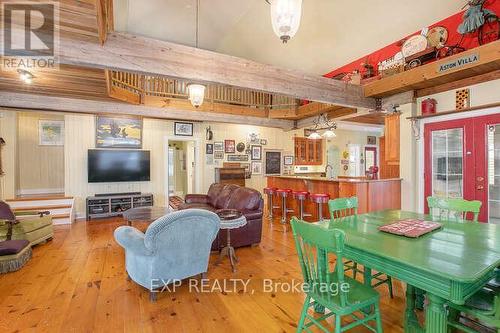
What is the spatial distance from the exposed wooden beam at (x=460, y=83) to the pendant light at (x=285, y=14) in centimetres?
345

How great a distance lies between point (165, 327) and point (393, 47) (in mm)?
5914

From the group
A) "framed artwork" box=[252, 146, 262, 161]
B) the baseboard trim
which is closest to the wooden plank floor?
"framed artwork" box=[252, 146, 262, 161]

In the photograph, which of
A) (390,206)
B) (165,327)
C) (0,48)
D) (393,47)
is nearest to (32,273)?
(165,327)

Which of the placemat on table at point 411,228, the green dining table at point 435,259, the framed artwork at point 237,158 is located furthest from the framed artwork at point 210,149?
the placemat on table at point 411,228

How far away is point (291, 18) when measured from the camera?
6.84ft

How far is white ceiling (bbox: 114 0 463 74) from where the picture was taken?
4.54 metres

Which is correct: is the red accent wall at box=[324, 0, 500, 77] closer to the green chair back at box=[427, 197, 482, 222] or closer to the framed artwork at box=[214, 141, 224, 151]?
the green chair back at box=[427, 197, 482, 222]

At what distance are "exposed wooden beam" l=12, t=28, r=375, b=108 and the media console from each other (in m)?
4.40

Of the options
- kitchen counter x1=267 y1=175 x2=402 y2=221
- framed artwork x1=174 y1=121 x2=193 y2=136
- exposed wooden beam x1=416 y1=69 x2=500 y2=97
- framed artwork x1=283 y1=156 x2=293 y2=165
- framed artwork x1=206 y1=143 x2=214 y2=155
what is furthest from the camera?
framed artwork x1=283 y1=156 x2=293 y2=165

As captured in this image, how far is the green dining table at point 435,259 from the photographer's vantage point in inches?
50.1

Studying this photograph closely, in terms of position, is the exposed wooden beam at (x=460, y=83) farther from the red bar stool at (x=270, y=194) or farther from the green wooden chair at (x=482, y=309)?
the red bar stool at (x=270, y=194)

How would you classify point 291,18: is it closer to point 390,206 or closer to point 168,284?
point 168,284

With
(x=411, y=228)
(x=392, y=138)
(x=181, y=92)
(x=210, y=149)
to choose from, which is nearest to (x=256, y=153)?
(x=210, y=149)

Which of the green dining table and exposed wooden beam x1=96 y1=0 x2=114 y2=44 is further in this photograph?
exposed wooden beam x1=96 y1=0 x2=114 y2=44
